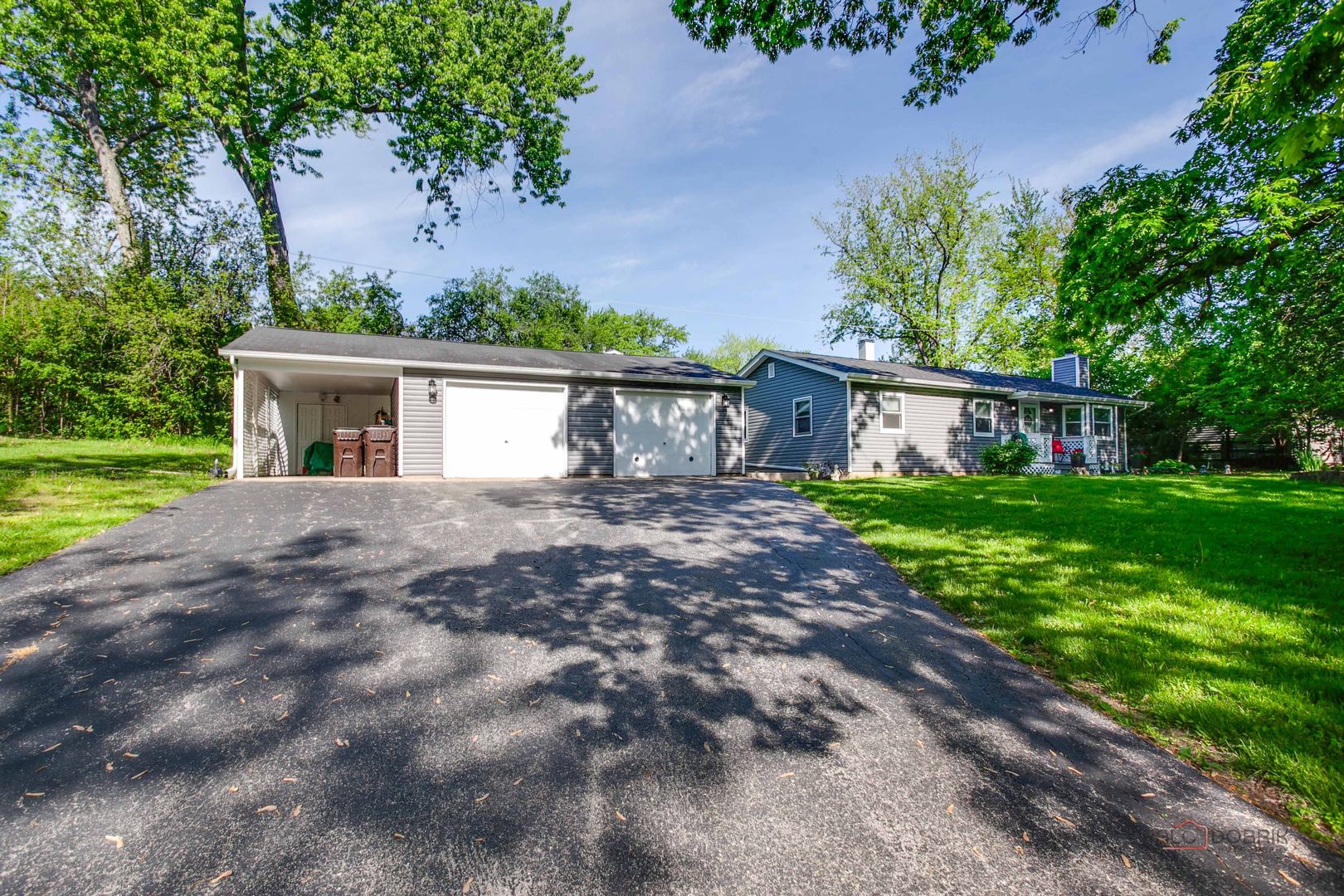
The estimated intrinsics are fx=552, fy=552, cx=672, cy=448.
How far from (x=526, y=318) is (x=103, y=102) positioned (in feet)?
55.1

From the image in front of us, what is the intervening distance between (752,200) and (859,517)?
15.2m

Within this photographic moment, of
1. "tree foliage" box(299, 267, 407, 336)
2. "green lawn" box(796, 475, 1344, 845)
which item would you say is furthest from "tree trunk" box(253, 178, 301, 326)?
"green lawn" box(796, 475, 1344, 845)

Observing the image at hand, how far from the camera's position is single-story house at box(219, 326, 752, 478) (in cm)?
1095

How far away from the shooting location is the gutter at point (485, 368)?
1008 centimetres

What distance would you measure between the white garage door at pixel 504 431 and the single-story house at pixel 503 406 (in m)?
0.02

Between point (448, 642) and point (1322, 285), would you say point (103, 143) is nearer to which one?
point (448, 642)

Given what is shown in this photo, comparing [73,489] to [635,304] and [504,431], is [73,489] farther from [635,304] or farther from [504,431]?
[635,304]

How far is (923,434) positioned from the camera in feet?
52.3

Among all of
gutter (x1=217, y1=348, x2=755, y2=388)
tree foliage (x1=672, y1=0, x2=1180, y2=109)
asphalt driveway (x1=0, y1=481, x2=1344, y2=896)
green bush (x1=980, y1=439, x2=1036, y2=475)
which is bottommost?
asphalt driveway (x1=0, y1=481, x2=1344, y2=896)

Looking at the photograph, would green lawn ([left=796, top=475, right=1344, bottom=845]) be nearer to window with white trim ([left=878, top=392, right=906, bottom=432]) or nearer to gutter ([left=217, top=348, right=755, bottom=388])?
gutter ([left=217, top=348, right=755, bottom=388])

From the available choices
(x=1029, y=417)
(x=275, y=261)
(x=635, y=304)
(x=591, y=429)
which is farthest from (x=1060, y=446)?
(x=275, y=261)

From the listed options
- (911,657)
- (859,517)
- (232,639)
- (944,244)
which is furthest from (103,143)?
(944,244)

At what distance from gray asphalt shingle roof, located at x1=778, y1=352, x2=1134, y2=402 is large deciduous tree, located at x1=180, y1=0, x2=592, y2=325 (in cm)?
1100

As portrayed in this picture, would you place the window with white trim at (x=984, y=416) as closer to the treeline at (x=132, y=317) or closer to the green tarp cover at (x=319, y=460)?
the green tarp cover at (x=319, y=460)
